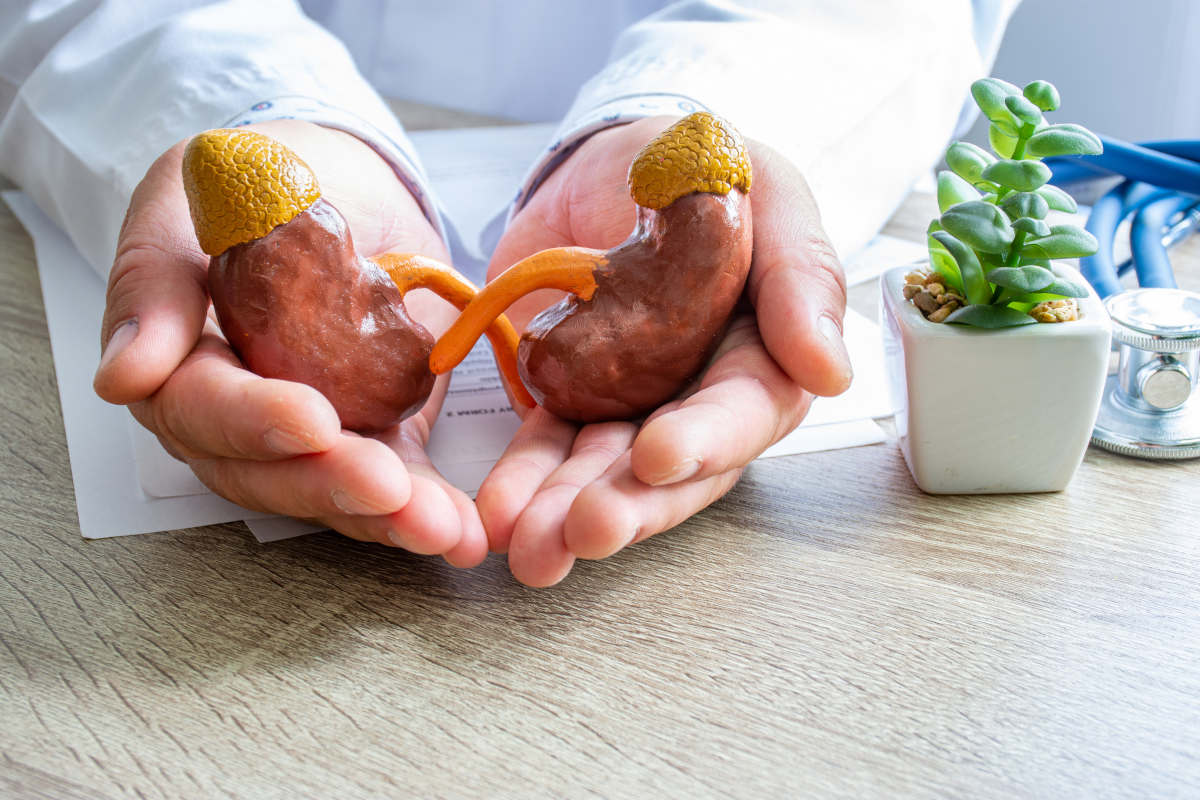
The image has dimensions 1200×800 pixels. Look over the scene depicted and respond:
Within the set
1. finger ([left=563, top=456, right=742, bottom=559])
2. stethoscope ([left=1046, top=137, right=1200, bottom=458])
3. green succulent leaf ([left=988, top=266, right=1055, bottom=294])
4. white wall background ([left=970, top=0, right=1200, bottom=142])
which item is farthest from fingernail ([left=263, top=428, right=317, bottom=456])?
white wall background ([left=970, top=0, right=1200, bottom=142])

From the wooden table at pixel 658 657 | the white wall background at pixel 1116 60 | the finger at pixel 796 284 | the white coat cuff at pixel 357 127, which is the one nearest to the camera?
the wooden table at pixel 658 657

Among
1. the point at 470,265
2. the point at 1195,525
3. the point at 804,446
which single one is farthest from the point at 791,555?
the point at 470,265

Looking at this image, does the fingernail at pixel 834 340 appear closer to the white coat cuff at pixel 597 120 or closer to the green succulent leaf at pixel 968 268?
the green succulent leaf at pixel 968 268

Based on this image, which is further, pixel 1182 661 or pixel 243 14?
pixel 243 14

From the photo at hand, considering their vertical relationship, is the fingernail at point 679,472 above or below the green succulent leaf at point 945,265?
below

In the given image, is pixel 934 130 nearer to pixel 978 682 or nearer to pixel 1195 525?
pixel 1195 525

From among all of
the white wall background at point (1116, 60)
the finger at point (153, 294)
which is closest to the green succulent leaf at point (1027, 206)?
the finger at point (153, 294)
